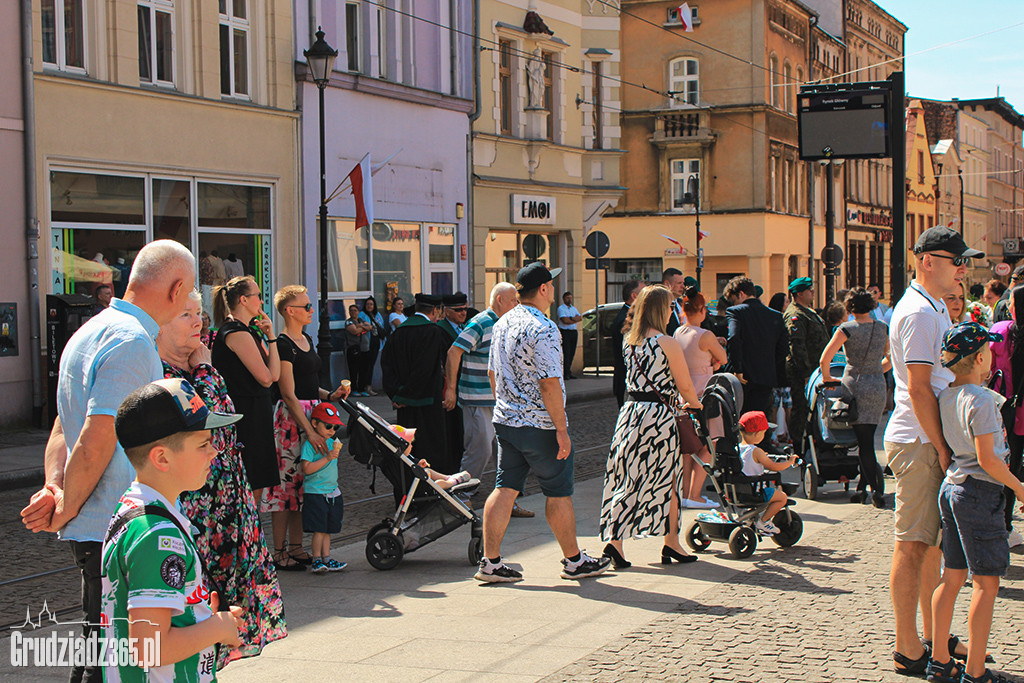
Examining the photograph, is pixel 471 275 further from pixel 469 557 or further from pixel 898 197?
pixel 469 557

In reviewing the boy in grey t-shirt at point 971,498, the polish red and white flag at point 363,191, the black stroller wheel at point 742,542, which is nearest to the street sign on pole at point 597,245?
the polish red and white flag at point 363,191

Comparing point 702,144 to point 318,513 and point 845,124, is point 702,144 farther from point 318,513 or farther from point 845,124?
point 318,513

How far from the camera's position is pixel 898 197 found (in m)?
16.6

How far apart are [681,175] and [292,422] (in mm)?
39359

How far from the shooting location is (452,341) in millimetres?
10047

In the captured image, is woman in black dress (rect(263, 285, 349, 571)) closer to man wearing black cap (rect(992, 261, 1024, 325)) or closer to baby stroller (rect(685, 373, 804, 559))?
baby stroller (rect(685, 373, 804, 559))

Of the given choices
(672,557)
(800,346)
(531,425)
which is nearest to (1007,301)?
(672,557)

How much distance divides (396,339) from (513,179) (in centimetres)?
1552

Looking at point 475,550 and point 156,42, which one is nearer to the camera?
point 475,550

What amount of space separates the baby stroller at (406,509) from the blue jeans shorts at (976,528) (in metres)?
3.47

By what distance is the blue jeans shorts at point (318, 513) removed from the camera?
751 cm

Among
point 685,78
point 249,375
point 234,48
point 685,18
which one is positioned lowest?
point 249,375

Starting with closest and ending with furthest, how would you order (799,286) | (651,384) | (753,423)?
(651,384) → (753,423) → (799,286)

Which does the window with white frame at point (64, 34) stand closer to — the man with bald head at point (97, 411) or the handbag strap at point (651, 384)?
the handbag strap at point (651, 384)
